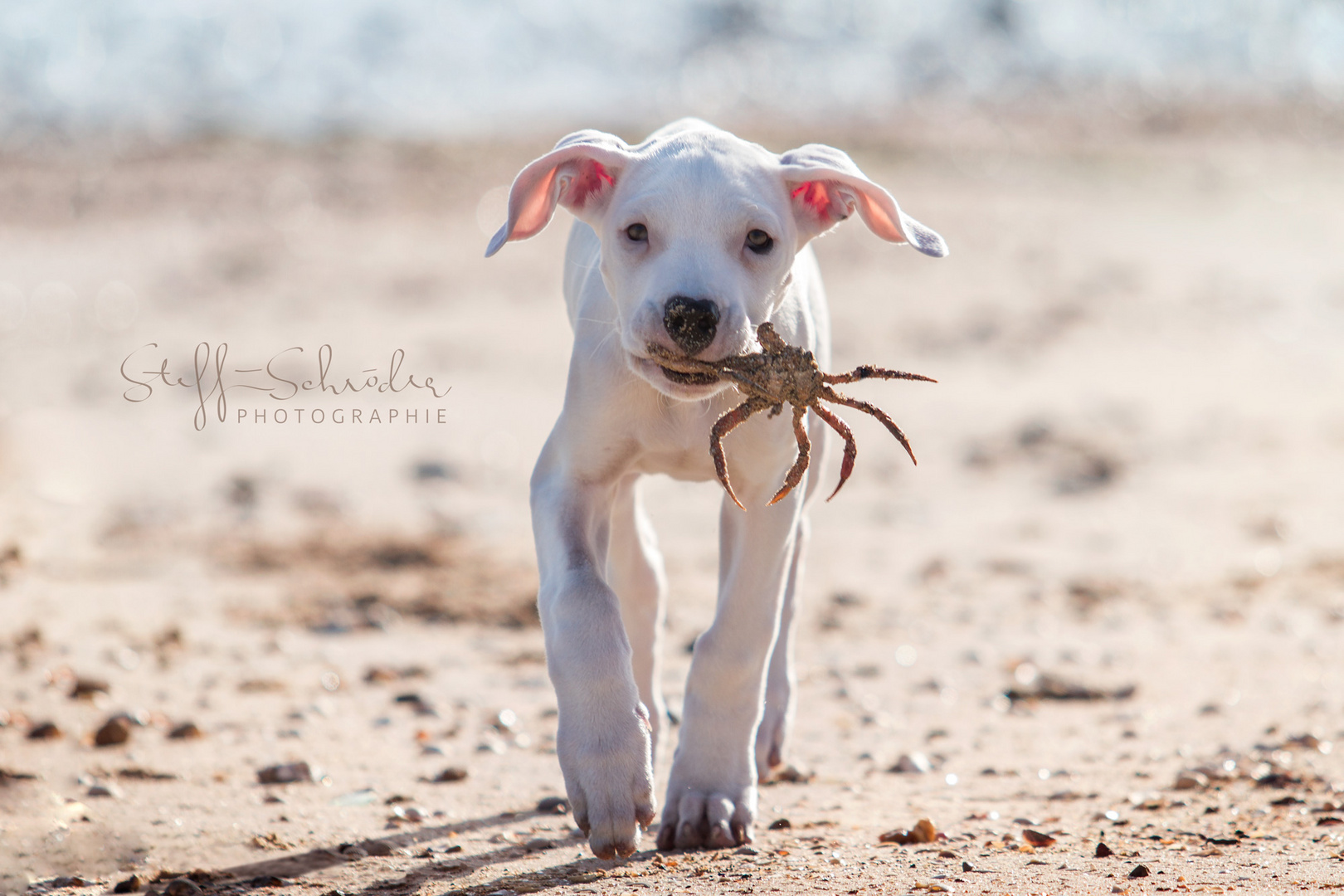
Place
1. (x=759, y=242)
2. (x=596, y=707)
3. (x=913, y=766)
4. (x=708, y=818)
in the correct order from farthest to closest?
(x=913, y=766)
(x=708, y=818)
(x=759, y=242)
(x=596, y=707)

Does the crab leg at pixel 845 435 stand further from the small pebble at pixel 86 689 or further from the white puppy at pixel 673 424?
the small pebble at pixel 86 689

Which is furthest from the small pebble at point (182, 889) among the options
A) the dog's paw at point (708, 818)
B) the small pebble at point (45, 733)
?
the small pebble at point (45, 733)

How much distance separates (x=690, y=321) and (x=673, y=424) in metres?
0.61

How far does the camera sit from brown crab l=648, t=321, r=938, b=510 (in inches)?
144

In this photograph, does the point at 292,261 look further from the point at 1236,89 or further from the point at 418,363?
the point at 1236,89

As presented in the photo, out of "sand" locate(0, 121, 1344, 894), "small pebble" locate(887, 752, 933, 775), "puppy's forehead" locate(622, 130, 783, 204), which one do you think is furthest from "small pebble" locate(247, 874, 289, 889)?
"small pebble" locate(887, 752, 933, 775)

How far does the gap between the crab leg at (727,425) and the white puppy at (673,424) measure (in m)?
0.09

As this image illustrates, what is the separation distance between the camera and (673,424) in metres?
4.09

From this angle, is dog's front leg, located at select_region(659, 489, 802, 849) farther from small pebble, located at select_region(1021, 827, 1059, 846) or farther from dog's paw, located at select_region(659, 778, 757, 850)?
small pebble, located at select_region(1021, 827, 1059, 846)

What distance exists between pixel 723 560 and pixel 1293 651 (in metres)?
3.03

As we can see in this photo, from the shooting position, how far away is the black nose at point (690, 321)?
3.53 m

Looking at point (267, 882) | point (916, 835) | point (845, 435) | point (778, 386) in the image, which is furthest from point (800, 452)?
point (267, 882)

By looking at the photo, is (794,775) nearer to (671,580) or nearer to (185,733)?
(185,733)

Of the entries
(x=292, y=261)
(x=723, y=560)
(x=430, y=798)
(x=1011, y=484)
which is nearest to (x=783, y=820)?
(x=723, y=560)
